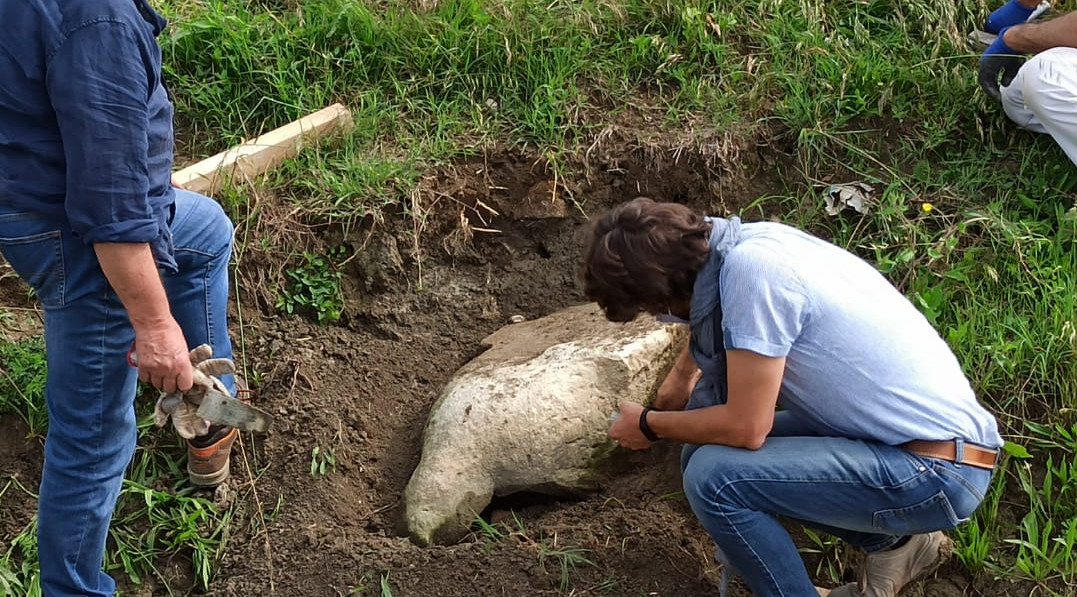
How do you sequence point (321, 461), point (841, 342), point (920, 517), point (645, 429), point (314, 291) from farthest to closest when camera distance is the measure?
point (314, 291) < point (321, 461) < point (645, 429) < point (920, 517) < point (841, 342)

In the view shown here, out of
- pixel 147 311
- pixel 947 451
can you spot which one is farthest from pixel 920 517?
pixel 147 311

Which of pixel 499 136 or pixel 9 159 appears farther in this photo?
pixel 499 136

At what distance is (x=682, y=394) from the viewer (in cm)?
278

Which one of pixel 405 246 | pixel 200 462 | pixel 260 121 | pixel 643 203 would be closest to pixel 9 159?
pixel 200 462

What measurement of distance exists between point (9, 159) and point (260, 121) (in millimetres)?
1970

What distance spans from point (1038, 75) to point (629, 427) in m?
2.12

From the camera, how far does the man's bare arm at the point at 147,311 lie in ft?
7.20

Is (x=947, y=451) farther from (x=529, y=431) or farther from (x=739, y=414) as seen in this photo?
(x=529, y=431)

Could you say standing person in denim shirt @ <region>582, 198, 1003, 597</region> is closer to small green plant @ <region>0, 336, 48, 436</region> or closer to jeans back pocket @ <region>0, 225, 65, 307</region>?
jeans back pocket @ <region>0, 225, 65, 307</region>

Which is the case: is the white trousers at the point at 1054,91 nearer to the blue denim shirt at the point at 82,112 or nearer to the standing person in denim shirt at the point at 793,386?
the standing person in denim shirt at the point at 793,386

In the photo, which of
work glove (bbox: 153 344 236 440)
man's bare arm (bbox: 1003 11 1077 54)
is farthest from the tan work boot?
man's bare arm (bbox: 1003 11 1077 54)

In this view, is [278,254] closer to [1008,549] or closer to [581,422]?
[581,422]

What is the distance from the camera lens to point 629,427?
257cm

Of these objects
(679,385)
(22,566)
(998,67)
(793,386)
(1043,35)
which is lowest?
(22,566)
